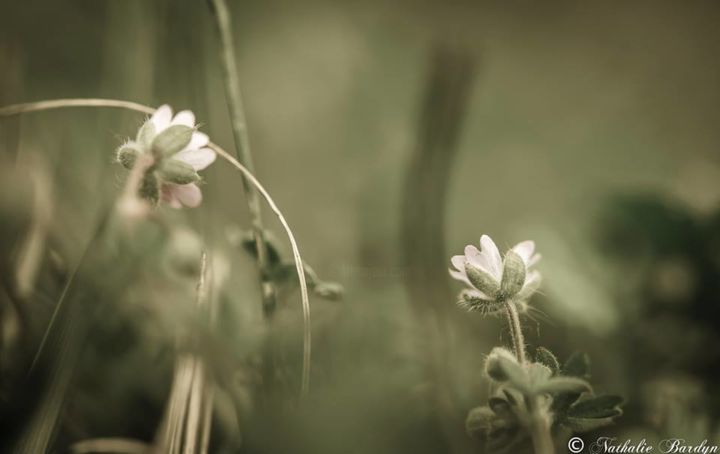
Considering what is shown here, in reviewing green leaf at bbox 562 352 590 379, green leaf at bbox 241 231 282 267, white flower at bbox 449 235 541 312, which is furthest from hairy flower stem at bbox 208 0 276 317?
green leaf at bbox 562 352 590 379

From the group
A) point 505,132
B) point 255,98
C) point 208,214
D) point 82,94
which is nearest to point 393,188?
point 505,132

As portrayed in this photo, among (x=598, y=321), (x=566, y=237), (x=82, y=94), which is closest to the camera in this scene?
(x=598, y=321)

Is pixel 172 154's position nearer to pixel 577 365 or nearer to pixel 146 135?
pixel 146 135

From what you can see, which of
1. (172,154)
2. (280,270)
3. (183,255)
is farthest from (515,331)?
(183,255)

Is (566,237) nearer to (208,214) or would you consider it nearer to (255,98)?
(208,214)

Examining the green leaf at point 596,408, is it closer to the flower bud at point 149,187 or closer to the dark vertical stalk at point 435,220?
the dark vertical stalk at point 435,220

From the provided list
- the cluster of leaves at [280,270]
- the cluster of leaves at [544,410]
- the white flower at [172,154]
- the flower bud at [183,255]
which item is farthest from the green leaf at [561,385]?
the flower bud at [183,255]

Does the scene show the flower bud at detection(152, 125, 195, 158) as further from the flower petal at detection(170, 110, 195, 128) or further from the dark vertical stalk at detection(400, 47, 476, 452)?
the dark vertical stalk at detection(400, 47, 476, 452)
